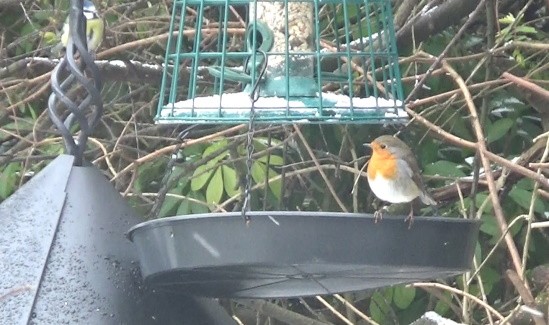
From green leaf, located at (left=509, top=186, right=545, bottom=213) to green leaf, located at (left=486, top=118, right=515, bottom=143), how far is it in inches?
8.0

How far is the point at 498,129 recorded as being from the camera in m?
3.29

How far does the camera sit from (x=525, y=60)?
10.5 feet

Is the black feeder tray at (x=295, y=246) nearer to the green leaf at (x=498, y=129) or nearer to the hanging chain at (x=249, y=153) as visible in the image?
the hanging chain at (x=249, y=153)

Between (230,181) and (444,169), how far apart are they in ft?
2.07

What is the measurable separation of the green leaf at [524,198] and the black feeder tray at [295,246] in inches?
53.6

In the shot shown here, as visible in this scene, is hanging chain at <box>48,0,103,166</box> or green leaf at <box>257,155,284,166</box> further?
green leaf at <box>257,155,284,166</box>

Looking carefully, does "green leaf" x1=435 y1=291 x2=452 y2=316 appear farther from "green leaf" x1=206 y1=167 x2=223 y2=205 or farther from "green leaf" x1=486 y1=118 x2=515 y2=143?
"green leaf" x1=206 y1=167 x2=223 y2=205

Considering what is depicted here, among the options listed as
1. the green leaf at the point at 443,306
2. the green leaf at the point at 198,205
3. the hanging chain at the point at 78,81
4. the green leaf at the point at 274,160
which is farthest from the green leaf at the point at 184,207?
the hanging chain at the point at 78,81

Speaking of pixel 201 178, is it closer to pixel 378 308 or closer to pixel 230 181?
pixel 230 181

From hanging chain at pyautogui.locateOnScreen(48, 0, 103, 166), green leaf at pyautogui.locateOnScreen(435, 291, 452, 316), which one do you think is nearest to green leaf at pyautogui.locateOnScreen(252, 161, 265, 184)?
green leaf at pyautogui.locateOnScreen(435, 291, 452, 316)

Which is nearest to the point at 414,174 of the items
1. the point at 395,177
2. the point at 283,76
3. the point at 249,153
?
the point at 395,177

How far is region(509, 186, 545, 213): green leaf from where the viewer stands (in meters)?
3.07

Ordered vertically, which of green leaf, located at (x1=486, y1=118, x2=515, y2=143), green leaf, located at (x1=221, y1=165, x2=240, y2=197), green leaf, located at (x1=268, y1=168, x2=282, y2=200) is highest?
green leaf, located at (x1=486, y1=118, x2=515, y2=143)

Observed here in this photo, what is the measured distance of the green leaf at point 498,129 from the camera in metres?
3.26
